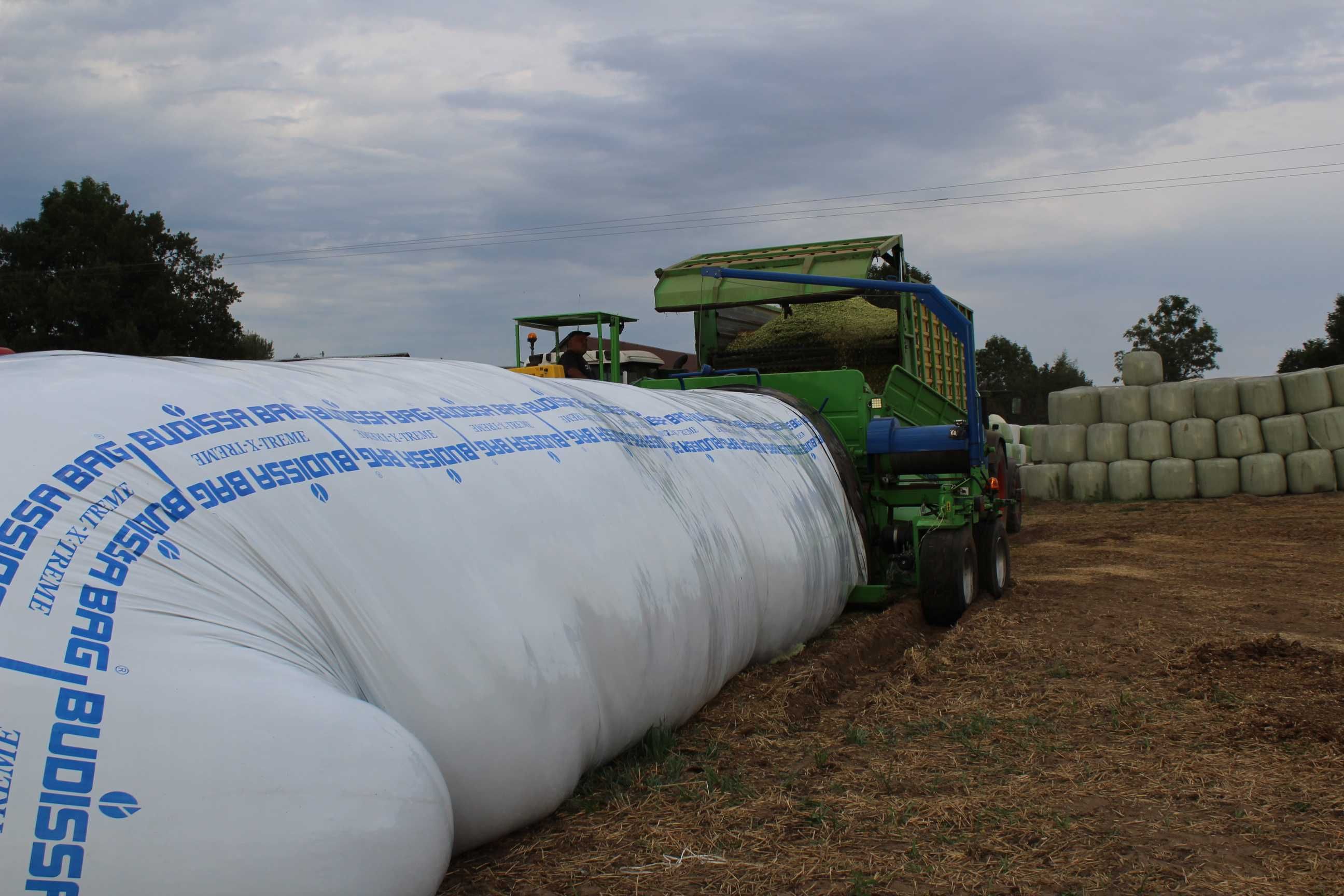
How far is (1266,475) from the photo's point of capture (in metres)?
15.5

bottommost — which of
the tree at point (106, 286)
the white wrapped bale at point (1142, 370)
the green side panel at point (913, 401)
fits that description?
the green side panel at point (913, 401)

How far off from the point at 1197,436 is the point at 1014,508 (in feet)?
16.3

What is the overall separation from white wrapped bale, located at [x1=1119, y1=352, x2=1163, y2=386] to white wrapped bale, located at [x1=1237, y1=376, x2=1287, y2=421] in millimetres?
1239

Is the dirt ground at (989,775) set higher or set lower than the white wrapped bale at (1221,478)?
lower

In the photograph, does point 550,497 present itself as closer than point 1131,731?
Yes

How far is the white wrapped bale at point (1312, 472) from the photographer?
15.3m

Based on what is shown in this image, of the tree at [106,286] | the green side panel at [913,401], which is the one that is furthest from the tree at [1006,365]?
the green side panel at [913,401]

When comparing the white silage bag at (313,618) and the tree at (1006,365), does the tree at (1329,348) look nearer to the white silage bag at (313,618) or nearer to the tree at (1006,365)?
the tree at (1006,365)

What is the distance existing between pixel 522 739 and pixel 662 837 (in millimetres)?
571

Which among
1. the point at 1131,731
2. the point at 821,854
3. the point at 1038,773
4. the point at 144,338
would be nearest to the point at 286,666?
the point at 821,854

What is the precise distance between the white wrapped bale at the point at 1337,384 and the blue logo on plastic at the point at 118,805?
17.1 m

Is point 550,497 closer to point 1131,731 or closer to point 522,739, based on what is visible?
point 522,739

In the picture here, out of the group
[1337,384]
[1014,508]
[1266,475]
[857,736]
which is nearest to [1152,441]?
[1266,475]

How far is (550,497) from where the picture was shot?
3.85 meters
